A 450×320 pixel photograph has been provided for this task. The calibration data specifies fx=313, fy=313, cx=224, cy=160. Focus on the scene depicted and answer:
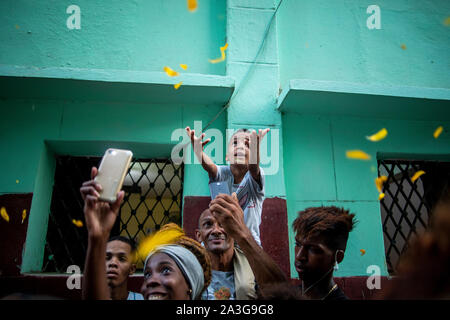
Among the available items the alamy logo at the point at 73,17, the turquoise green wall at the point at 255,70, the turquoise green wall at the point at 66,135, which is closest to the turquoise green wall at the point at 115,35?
the alamy logo at the point at 73,17

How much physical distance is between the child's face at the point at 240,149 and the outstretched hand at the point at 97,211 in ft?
5.17

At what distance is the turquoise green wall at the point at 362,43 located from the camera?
4.43m

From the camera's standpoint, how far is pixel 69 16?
4.21 meters

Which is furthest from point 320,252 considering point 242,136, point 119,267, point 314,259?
point 119,267

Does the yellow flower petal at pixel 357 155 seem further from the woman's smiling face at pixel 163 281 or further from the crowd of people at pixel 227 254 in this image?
the woman's smiling face at pixel 163 281

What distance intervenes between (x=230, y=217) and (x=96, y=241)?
946 mm

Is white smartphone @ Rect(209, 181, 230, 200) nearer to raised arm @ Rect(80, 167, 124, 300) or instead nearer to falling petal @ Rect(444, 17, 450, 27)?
raised arm @ Rect(80, 167, 124, 300)

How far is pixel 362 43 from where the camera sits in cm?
458

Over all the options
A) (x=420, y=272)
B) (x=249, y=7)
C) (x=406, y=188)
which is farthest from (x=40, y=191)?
(x=406, y=188)

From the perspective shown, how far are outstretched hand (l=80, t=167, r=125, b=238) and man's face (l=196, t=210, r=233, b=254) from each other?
4.24 feet

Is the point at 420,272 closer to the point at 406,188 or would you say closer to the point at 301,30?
the point at 301,30

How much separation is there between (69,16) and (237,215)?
378cm

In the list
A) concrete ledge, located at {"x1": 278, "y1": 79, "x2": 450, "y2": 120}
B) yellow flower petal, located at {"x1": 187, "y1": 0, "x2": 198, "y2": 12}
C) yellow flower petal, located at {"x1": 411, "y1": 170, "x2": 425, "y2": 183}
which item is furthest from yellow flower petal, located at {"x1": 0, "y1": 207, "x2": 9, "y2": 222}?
yellow flower petal, located at {"x1": 411, "y1": 170, "x2": 425, "y2": 183}

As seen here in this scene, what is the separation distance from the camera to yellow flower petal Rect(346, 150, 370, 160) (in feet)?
13.1
